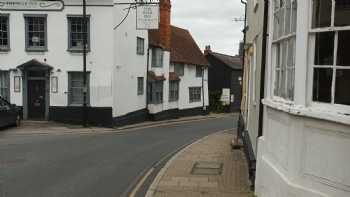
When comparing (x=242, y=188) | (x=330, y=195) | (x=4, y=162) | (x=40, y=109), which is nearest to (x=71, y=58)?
(x=40, y=109)

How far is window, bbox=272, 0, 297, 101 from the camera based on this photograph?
704cm

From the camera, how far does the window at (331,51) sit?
569 cm

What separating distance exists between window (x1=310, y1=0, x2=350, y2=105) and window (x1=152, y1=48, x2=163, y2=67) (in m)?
27.8

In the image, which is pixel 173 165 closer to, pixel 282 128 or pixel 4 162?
pixel 4 162

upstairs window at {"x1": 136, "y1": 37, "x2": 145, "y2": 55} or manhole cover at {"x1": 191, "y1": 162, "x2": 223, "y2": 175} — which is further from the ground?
upstairs window at {"x1": 136, "y1": 37, "x2": 145, "y2": 55}

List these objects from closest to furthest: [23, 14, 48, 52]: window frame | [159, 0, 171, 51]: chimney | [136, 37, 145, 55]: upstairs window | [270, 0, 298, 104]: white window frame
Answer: [270, 0, 298, 104]: white window frame → [23, 14, 48, 52]: window frame → [136, 37, 145, 55]: upstairs window → [159, 0, 171, 51]: chimney

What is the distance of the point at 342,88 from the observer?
18.9 ft

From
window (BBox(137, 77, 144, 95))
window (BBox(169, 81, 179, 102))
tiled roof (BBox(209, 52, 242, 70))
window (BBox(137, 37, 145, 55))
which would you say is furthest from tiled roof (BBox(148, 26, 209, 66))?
tiled roof (BBox(209, 52, 242, 70))

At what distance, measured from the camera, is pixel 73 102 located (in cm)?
2620

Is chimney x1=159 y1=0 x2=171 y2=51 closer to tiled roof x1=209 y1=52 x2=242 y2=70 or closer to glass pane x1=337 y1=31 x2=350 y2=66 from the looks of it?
tiled roof x1=209 y1=52 x2=242 y2=70

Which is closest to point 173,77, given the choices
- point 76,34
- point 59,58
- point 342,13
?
point 76,34

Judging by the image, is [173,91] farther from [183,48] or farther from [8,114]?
[8,114]

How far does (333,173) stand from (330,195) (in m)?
0.30

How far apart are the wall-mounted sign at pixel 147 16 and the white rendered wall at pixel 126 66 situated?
2.13 meters
